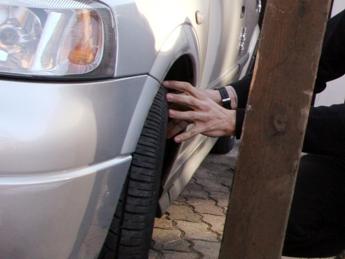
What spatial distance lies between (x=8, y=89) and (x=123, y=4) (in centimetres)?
46

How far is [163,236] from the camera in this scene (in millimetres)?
3756

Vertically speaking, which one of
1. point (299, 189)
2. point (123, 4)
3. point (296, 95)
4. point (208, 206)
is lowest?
point (208, 206)

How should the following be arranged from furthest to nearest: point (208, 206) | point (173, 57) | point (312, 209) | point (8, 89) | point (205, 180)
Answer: point (205, 180), point (208, 206), point (312, 209), point (173, 57), point (8, 89)

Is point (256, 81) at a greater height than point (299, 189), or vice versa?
point (256, 81)

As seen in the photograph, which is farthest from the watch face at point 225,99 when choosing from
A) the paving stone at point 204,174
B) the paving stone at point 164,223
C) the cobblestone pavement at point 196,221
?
the paving stone at point 204,174

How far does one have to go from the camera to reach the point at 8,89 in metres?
1.92

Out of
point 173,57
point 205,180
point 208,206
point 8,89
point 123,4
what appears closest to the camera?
point 8,89

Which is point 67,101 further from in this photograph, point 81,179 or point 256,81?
point 256,81

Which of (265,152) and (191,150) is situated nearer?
(265,152)

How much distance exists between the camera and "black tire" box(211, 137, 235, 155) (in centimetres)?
554

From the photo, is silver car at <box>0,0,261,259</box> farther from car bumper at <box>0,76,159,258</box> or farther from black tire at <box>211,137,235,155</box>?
black tire at <box>211,137,235,155</box>

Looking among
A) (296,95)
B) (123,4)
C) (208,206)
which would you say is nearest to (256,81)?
(296,95)

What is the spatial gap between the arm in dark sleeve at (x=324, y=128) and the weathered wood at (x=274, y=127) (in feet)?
1.12

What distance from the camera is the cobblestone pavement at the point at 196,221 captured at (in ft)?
11.8
